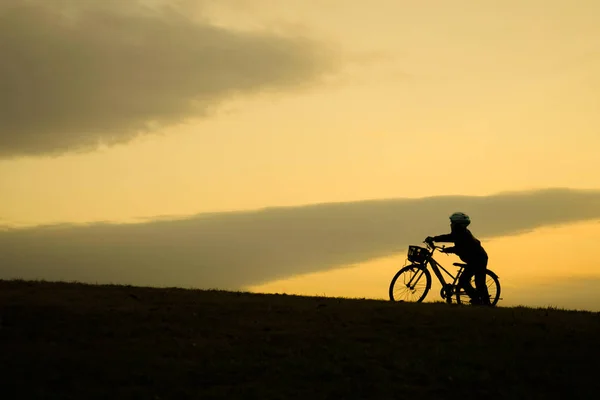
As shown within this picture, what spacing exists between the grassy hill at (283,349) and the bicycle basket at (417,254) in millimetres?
2809

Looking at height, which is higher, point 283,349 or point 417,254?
point 417,254

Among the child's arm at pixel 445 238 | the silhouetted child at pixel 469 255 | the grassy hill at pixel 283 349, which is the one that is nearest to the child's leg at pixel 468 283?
the silhouetted child at pixel 469 255

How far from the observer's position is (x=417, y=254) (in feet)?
85.7

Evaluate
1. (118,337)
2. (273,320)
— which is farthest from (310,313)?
(118,337)

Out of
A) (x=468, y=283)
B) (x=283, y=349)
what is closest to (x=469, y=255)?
(x=468, y=283)

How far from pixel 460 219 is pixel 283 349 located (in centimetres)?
991

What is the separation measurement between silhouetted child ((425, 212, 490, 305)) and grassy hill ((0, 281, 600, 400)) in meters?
1.85

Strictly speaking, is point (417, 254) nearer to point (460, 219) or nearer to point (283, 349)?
point (460, 219)

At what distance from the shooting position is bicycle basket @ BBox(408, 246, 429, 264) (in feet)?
85.5

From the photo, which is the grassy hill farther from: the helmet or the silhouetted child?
the helmet

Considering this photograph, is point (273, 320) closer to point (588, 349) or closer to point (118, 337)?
point (118, 337)

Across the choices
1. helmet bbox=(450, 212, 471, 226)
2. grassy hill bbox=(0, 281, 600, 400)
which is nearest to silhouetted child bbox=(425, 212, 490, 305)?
helmet bbox=(450, 212, 471, 226)

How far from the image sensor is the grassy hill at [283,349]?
51.7 feet

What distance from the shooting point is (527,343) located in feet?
63.7
